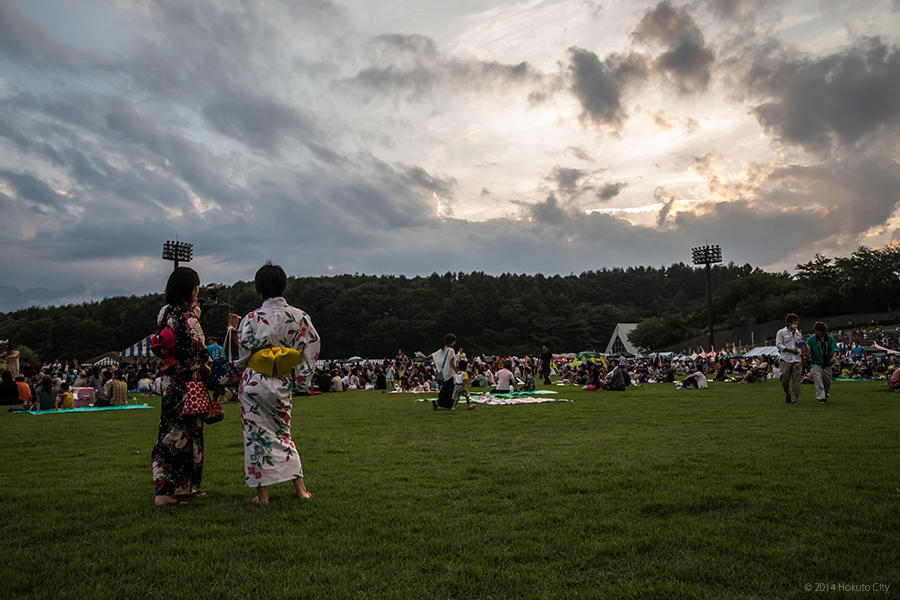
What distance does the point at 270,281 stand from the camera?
5465 mm

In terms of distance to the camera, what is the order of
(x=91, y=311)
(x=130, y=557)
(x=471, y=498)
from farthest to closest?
(x=91, y=311), (x=471, y=498), (x=130, y=557)

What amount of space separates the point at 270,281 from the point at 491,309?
103 metres

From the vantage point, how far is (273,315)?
17.5 ft

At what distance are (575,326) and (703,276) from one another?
169ft

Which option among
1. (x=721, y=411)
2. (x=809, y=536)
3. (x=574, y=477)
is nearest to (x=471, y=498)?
(x=574, y=477)

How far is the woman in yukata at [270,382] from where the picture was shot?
4.98 meters

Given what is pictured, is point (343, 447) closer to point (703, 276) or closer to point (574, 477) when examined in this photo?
point (574, 477)

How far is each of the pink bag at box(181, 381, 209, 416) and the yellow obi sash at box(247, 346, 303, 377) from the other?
0.54 m

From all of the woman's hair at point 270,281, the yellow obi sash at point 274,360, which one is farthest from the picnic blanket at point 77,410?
the yellow obi sash at point 274,360

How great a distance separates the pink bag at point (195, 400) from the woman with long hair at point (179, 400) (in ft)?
0.16

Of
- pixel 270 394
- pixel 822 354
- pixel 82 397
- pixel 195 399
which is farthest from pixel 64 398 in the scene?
pixel 822 354

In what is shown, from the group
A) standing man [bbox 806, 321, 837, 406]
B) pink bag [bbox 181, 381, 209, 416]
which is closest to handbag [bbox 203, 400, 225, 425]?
pink bag [bbox 181, 381, 209, 416]

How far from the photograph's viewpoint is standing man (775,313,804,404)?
13406 mm

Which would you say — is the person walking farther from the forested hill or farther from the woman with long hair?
the forested hill
